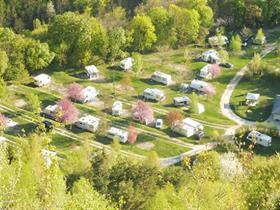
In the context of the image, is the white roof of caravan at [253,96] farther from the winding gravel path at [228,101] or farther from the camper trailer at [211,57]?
the camper trailer at [211,57]

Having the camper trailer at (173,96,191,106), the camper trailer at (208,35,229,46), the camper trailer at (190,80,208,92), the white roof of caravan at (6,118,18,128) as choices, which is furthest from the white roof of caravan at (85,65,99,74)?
the camper trailer at (208,35,229,46)

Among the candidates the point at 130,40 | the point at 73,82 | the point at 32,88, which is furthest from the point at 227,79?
the point at 32,88

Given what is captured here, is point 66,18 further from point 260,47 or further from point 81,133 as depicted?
point 260,47

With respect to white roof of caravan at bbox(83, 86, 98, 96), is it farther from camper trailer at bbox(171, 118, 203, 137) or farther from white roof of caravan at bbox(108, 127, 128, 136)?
camper trailer at bbox(171, 118, 203, 137)

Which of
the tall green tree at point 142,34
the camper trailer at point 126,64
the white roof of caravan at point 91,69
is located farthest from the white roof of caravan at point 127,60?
the tall green tree at point 142,34

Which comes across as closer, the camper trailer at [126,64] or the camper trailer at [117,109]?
the camper trailer at [117,109]
